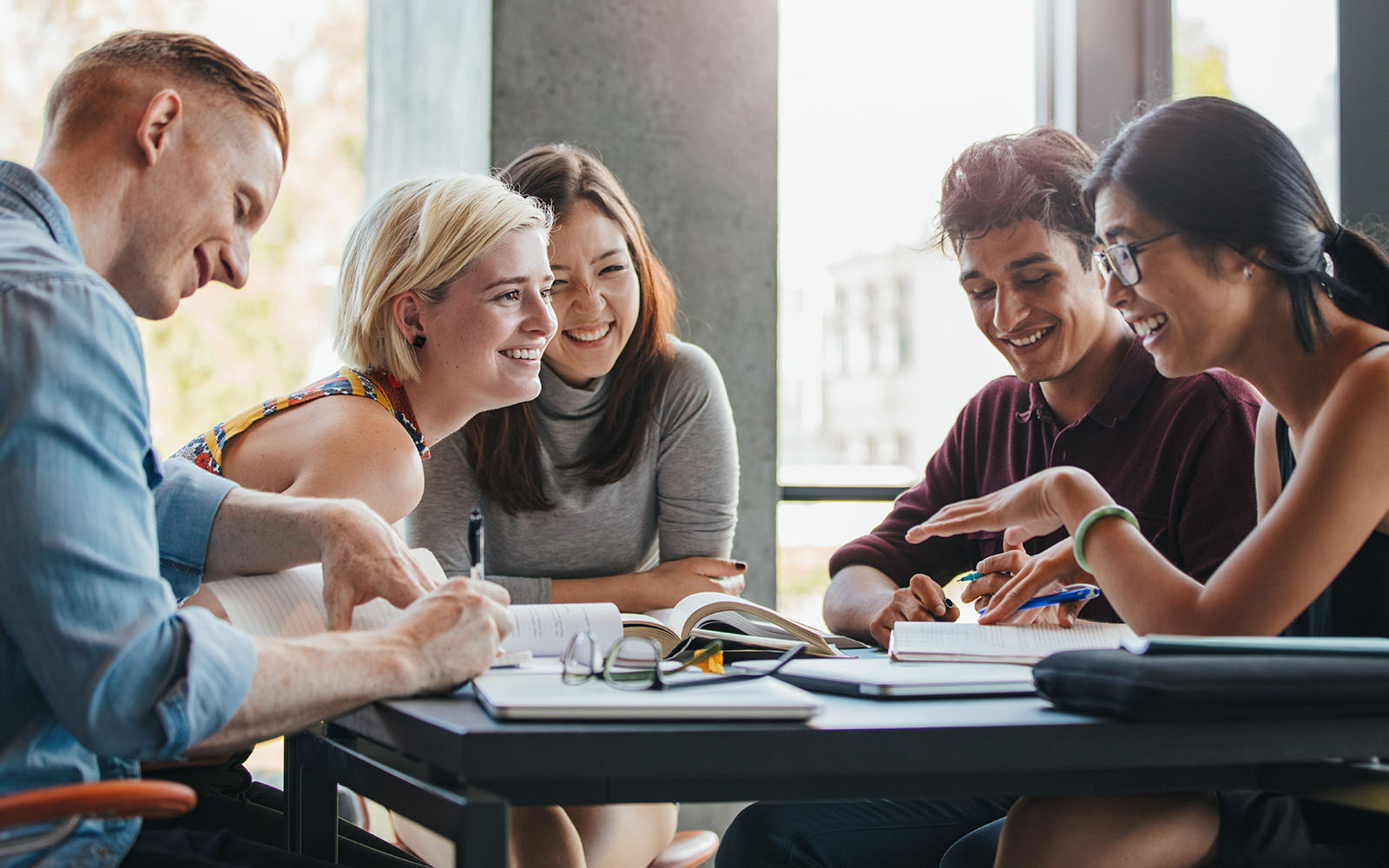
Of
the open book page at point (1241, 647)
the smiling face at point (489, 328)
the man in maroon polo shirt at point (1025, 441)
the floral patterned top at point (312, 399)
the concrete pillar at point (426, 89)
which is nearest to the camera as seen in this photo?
the open book page at point (1241, 647)

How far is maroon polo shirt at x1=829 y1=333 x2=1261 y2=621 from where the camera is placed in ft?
5.50

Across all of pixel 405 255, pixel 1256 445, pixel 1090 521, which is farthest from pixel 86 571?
pixel 1256 445

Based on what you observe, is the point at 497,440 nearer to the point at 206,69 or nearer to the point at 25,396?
the point at 206,69

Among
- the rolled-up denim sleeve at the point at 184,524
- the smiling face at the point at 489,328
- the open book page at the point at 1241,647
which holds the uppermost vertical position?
the smiling face at the point at 489,328

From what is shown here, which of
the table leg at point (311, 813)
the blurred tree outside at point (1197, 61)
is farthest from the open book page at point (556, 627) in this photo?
the blurred tree outside at point (1197, 61)

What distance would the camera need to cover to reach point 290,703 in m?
0.88

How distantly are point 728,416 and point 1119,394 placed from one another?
90cm

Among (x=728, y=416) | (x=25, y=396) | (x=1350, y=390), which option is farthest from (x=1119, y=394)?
(x=25, y=396)

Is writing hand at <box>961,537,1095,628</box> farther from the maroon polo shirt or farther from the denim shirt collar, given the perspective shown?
the denim shirt collar

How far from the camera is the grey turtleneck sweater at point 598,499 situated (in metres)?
2.29

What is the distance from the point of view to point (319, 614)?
3.95ft

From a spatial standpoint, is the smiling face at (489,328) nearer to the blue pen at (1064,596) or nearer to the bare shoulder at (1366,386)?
the blue pen at (1064,596)

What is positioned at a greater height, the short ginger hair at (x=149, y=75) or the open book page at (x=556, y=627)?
the short ginger hair at (x=149, y=75)

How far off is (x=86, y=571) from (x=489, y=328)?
116cm
